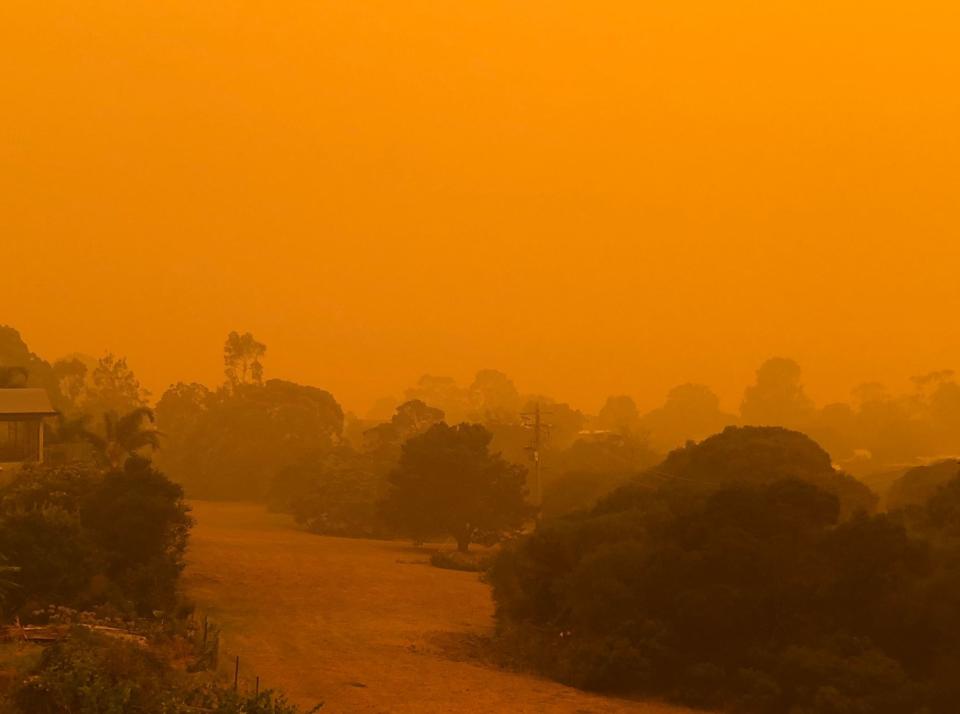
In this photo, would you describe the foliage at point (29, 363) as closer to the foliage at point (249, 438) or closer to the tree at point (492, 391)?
the foliage at point (249, 438)

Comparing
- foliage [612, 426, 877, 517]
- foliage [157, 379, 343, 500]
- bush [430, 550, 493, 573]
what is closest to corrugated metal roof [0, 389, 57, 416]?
bush [430, 550, 493, 573]

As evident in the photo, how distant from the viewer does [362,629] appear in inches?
1069

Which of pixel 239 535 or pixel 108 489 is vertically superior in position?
pixel 108 489

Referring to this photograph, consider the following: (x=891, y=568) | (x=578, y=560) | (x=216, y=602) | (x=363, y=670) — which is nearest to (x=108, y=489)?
(x=216, y=602)

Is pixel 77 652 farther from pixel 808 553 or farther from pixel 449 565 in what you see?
pixel 449 565

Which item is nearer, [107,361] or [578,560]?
[578,560]

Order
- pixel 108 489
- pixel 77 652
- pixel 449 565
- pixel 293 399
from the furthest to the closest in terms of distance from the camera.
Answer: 1. pixel 293 399
2. pixel 449 565
3. pixel 108 489
4. pixel 77 652

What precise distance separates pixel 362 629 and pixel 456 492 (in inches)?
755

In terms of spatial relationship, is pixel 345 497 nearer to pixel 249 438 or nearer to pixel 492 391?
pixel 249 438

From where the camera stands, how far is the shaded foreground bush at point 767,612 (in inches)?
841

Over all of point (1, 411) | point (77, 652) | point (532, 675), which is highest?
point (1, 411)

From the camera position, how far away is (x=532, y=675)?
77.7 feet

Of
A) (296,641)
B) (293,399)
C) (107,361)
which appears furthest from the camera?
→ (107,361)

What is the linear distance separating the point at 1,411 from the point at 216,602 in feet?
59.3
